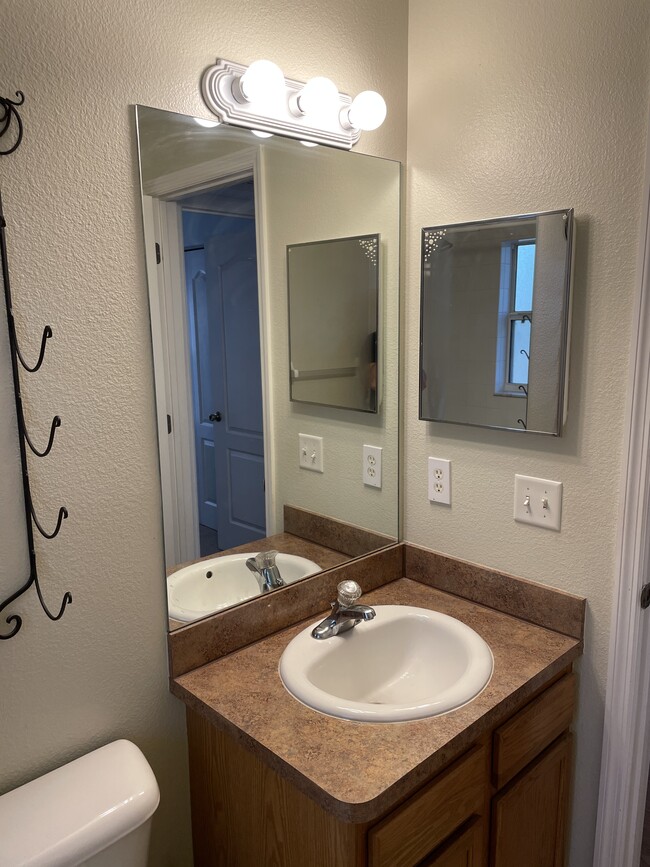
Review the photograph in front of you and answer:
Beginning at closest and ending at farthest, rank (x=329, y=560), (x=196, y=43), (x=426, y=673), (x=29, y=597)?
(x=29, y=597)
(x=196, y=43)
(x=426, y=673)
(x=329, y=560)

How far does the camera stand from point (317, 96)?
54.1 inches

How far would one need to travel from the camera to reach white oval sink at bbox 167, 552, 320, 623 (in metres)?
1.35

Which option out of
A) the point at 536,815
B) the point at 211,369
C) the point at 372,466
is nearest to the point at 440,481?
the point at 372,466

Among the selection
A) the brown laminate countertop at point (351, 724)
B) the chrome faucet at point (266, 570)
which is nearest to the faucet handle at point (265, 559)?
the chrome faucet at point (266, 570)

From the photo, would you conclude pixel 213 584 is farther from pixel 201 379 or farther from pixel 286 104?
pixel 286 104

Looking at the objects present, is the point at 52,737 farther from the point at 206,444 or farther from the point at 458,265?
the point at 458,265

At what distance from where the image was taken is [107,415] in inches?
47.3

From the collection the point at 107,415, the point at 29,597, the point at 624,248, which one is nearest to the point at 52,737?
the point at 29,597

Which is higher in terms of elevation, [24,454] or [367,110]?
[367,110]

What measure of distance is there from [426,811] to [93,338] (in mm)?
1026

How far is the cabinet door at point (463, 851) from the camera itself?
1213 millimetres

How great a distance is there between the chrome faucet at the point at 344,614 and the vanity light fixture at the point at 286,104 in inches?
39.1

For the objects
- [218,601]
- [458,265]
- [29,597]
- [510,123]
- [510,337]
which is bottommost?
[218,601]

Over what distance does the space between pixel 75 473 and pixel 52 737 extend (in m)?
0.49
